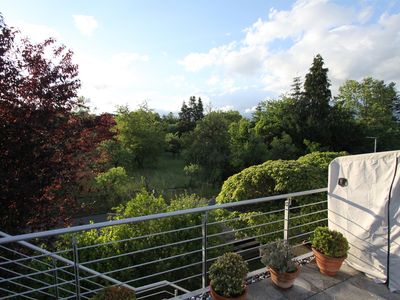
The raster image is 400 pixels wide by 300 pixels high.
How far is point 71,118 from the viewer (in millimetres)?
4090

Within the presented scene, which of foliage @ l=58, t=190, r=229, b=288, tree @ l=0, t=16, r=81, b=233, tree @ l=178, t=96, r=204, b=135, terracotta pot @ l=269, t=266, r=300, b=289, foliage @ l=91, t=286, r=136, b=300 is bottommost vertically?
foliage @ l=58, t=190, r=229, b=288

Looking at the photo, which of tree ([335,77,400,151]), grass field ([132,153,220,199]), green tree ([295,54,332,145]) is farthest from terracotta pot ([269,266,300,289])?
tree ([335,77,400,151])

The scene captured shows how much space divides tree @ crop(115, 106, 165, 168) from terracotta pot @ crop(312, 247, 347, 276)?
16.3 metres

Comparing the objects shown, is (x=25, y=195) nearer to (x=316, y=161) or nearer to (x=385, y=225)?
(x=385, y=225)

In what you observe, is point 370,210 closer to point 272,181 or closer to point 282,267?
point 282,267

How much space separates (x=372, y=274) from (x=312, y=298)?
0.77 metres

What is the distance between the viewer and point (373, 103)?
80.7 ft

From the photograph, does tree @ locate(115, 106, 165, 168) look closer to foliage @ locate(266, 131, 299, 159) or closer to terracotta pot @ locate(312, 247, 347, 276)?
foliage @ locate(266, 131, 299, 159)

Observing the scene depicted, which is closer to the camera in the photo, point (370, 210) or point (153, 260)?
point (370, 210)

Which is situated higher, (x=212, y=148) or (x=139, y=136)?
(x=139, y=136)

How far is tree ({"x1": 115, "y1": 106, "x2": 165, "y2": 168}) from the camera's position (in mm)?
18500

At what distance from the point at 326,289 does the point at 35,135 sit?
11.4 ft

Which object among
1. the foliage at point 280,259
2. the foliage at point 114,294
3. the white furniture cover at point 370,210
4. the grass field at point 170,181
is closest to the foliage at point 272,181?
the white furniture cover at point 370,210

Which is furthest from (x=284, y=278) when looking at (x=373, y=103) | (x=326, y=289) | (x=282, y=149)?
(x=373, y=103)
